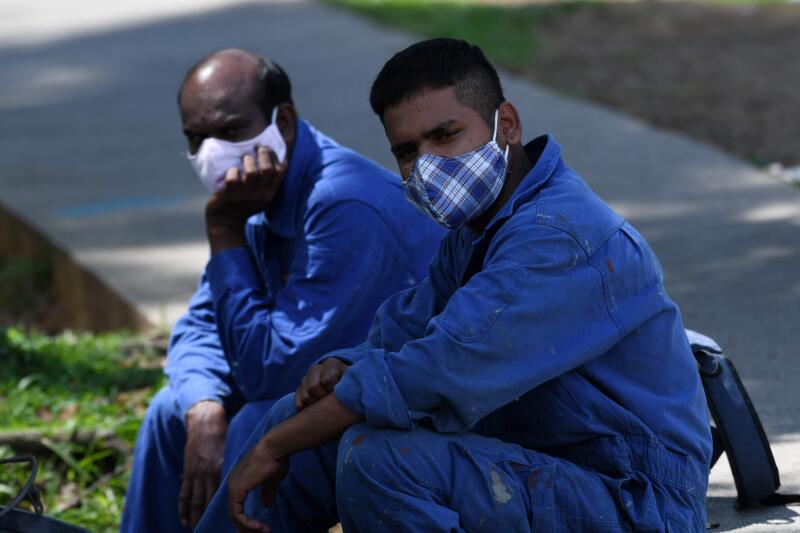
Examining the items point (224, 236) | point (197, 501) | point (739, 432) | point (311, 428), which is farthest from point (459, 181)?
point (197, 501)

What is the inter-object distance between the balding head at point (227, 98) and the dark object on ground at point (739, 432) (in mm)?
1360

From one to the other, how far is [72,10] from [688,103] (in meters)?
7.13

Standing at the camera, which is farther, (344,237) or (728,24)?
(728,24)

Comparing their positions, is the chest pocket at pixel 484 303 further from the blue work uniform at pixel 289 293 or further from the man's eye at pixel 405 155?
the blue work uniform at pixel 289 293

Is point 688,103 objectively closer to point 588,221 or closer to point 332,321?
point 332,321

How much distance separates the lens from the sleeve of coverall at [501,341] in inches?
103

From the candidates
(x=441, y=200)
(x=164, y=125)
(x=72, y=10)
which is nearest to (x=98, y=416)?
(x=441, y=200)

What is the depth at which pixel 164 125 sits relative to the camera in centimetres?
891

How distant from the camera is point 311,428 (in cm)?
275

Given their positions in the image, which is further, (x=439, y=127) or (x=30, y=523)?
(x=439, y=127)

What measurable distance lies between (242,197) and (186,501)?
789 mm

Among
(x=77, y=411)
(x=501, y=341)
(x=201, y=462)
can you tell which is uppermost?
(x=501, y=341)

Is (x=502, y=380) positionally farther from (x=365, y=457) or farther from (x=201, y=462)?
(x=201, y=462)

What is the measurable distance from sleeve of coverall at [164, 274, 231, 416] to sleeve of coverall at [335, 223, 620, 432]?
1092 mm
